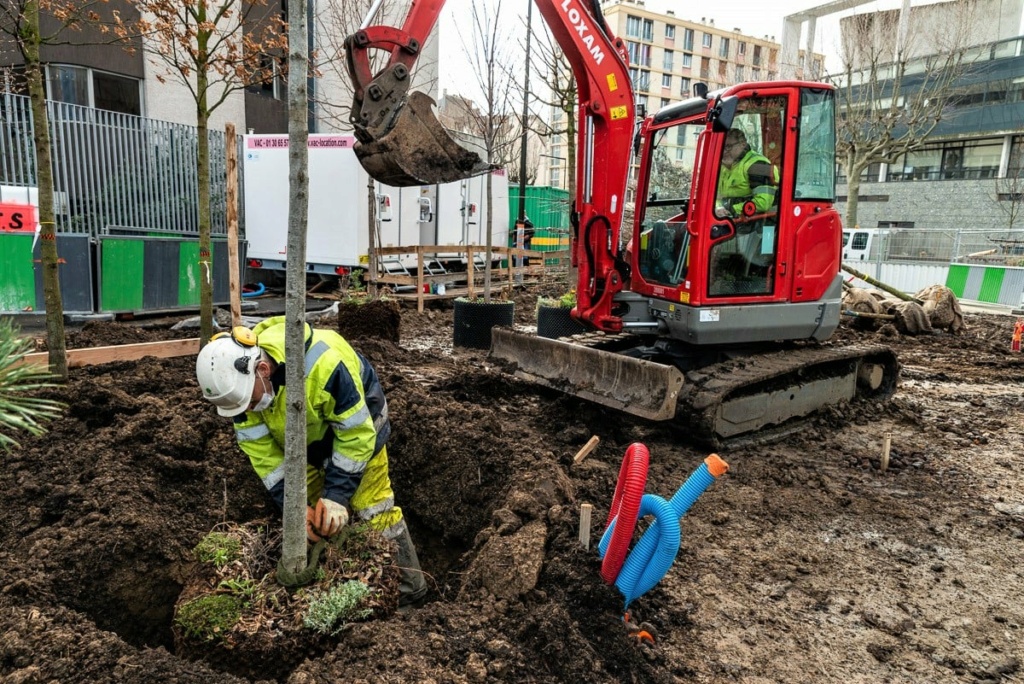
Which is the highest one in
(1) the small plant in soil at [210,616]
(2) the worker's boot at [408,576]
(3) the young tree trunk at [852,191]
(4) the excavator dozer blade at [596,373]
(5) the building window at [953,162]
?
(5) the building window at [953,162]

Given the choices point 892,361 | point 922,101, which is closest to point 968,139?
point 922,101

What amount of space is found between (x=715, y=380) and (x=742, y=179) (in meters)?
1.69

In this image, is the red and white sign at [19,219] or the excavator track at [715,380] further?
the red and white sign at [19,219]

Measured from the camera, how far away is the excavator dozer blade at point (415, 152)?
4.35m

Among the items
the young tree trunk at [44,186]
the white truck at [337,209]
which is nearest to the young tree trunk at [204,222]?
the young tree trunk at [44,186]

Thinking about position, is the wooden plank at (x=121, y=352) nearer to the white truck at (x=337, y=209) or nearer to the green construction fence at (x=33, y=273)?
the green construction fence at (x=33, y=273)

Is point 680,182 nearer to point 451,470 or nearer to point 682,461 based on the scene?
point 682,461

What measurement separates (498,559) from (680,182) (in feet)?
16.0

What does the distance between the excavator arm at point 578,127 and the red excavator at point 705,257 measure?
0.7 inches

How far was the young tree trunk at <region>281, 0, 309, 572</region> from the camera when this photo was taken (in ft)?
7.82

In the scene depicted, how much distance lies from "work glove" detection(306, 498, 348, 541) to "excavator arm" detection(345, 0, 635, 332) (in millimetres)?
2177

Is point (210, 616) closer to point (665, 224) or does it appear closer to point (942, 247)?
point (665, 224)

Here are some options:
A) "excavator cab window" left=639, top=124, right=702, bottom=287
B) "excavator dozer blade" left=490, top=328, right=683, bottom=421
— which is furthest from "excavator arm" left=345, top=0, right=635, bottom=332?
"excavator dozer blade" left=490, top=328, right=683, bottom=421

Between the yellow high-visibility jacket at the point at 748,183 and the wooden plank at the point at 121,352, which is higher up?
the yellow high-visibility jacket at the point at 748,183
